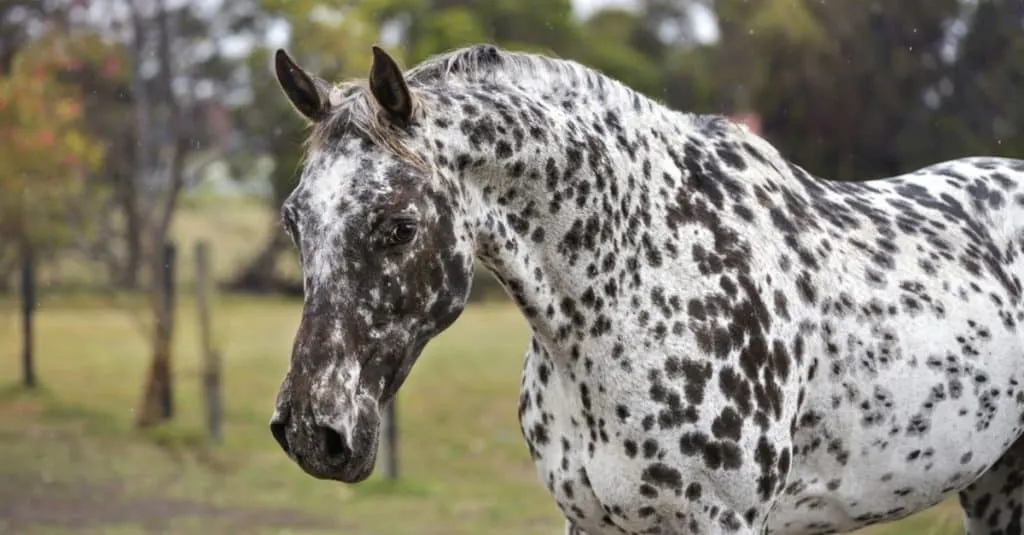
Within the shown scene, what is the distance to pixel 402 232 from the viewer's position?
2.22 metres

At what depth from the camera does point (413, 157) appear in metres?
2.24

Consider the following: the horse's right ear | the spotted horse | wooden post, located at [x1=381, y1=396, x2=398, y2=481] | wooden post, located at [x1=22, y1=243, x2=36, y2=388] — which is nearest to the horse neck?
the spotted horse

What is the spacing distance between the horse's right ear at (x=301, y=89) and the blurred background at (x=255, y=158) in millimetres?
4327

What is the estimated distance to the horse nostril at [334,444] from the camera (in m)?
2.13

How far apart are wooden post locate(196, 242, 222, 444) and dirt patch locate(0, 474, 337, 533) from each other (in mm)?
1544

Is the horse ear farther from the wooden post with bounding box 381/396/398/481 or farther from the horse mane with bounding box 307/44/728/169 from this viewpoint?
the wooden post with bounding box 381/396/398/481

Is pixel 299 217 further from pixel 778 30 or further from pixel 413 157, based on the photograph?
pixel 778 30

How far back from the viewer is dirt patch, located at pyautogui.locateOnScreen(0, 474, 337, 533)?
834 centimetres

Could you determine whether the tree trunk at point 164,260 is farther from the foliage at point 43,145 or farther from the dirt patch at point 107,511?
the dirt patch at point 107,511

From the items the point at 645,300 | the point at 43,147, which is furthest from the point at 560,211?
the point at 43,147

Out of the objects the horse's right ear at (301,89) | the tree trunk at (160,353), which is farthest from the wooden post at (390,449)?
the horse's right ear at (301,89)

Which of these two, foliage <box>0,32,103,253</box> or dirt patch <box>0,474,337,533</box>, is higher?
foliage <box>0,32,103,253</box>

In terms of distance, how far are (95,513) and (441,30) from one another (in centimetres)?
438

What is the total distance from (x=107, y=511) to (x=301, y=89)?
7099 mm
